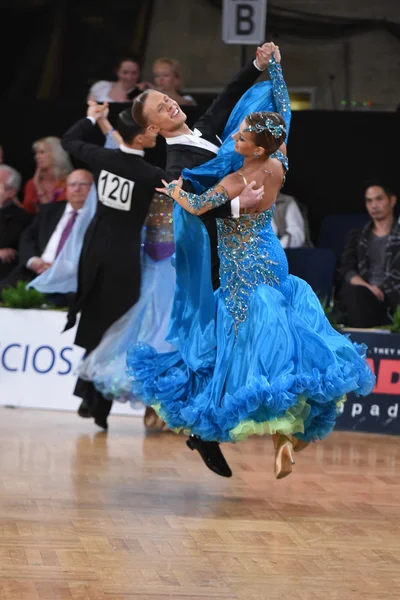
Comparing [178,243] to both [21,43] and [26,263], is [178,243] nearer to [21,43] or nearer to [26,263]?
[26,263]

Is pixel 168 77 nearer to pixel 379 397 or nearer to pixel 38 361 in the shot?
pixel 38 361

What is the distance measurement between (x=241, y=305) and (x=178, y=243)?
16.3 inches

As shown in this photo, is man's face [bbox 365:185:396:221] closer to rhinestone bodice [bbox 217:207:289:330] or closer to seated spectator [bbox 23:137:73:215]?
seated spectator [bbox 23:137:73:215]

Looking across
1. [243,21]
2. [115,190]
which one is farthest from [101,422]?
[243,21]

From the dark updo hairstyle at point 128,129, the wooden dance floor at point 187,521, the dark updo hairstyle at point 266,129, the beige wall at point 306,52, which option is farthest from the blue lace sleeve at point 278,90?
the beige wall at point 306,52

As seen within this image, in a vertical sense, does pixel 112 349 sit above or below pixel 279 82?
below

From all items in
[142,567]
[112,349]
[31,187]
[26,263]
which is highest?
[31,187]

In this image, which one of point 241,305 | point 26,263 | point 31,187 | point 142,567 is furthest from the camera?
point 31,187

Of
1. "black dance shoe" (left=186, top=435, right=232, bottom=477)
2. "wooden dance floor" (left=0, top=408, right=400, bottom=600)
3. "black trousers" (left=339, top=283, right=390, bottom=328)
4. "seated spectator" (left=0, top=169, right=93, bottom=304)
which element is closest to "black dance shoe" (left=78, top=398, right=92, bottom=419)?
"wooden dance floor" (left=0, top=408, right=400, bottom=600)

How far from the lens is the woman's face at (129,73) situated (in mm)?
8203

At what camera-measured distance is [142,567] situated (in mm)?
3520

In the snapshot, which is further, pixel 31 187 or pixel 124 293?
pixel 31 187

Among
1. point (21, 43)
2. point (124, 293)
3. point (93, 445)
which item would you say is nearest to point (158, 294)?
point (124, 293)

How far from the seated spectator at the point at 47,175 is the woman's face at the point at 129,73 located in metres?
→ 0.67
